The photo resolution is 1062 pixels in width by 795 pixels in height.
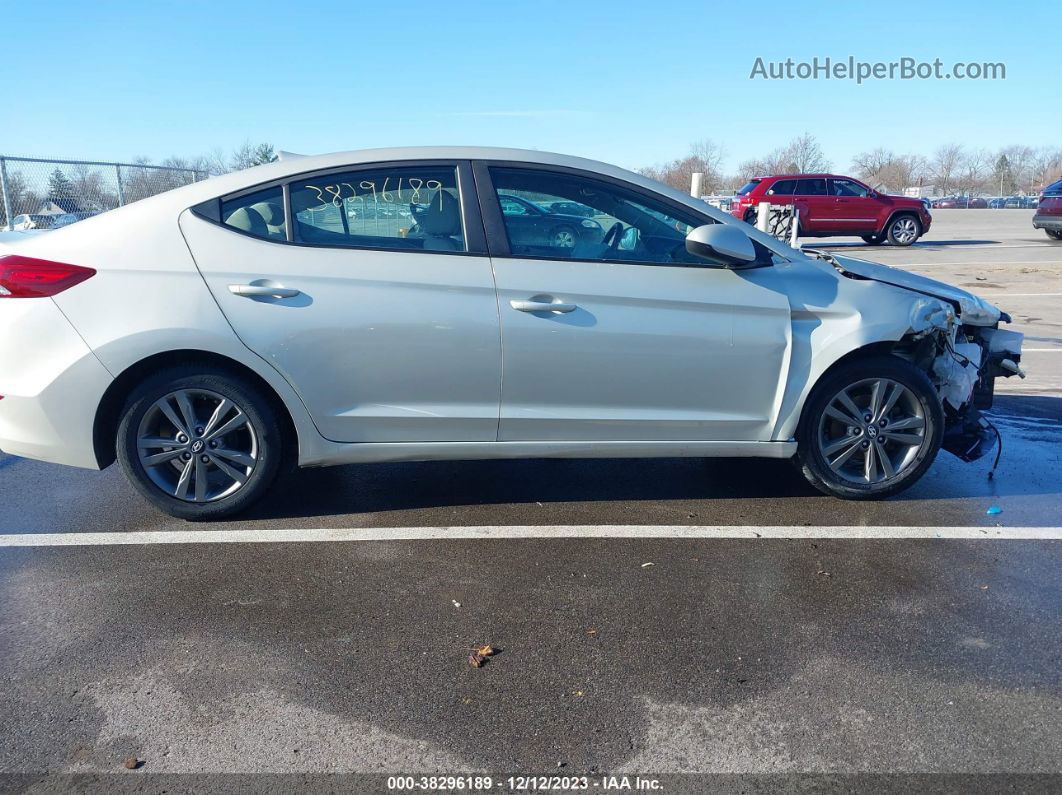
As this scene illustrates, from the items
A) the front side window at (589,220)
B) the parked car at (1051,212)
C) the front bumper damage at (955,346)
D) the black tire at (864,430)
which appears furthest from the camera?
the parked car at (1051,212)

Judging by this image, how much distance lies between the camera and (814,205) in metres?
21.8

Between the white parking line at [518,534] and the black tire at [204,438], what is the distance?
137mm

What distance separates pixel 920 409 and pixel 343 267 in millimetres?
2935

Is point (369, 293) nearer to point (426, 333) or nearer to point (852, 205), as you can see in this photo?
point (426, 333)

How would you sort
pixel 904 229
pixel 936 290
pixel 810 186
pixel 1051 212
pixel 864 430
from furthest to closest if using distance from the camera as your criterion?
pixel 1051 212 < pixel 904 229 < pixel 810 186 < pixel 936 290 < pixel 864 430

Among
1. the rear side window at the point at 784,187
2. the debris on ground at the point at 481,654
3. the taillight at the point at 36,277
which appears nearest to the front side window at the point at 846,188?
the rear side window at the point at 784,187

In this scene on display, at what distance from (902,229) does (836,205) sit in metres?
2.13

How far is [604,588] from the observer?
357 centimetres

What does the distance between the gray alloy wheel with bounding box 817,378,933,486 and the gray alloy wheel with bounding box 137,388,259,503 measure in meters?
2.84

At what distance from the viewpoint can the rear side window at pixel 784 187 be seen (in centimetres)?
2175

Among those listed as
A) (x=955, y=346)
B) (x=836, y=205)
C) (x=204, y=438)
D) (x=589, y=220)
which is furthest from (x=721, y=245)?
(x=836, y=205)

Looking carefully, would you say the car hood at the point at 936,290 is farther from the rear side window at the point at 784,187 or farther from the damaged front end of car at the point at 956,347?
the rear side window at the point at 784,187

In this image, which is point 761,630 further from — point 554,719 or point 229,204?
point 229,204

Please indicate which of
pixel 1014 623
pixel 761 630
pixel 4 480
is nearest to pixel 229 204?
pixel 4 480
